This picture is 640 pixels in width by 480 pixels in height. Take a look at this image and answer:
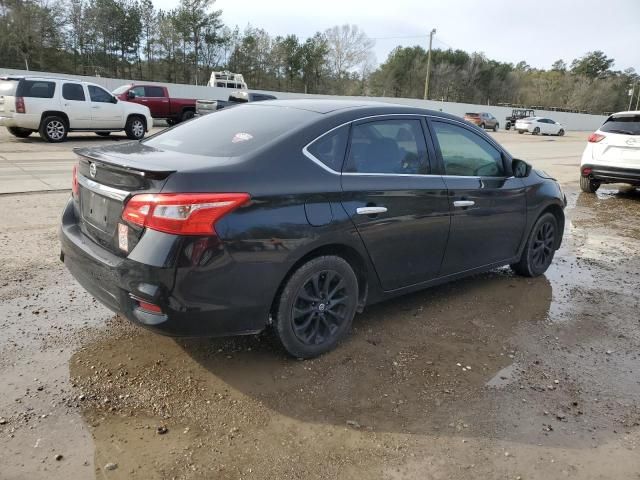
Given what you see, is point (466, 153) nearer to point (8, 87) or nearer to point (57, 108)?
point (57, 108)

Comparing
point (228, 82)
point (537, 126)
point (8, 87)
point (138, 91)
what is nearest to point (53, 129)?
point (8, 87)

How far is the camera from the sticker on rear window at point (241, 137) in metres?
3.35

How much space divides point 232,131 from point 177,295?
132 cm

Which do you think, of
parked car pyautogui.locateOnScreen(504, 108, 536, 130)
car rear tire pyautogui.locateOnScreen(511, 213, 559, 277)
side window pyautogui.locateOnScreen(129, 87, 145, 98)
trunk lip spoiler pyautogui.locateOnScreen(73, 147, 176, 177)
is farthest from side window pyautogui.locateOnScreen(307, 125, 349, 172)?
parked car pyautogui.locateOnScreen(504, 108, 536, 130)

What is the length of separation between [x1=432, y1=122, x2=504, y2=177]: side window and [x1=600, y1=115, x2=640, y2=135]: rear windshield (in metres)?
6.82

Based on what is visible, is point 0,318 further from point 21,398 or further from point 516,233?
point 516,233

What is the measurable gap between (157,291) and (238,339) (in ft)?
3.52

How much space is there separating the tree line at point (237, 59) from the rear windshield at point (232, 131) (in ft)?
146

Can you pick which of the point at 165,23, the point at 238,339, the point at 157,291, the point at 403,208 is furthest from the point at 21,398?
the point at 165,23

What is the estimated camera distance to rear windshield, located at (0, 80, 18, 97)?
14180mm

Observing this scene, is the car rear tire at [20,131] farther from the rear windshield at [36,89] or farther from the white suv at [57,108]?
the rear windshield at [36,89]

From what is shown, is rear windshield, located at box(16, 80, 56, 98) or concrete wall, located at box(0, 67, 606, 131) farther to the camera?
concrete wall, located at box(0, 67, 606, 131)

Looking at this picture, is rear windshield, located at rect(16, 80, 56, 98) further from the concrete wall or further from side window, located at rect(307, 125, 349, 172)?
side window, located at rect(307, 125, 349, 172)

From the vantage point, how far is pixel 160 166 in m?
2.90
